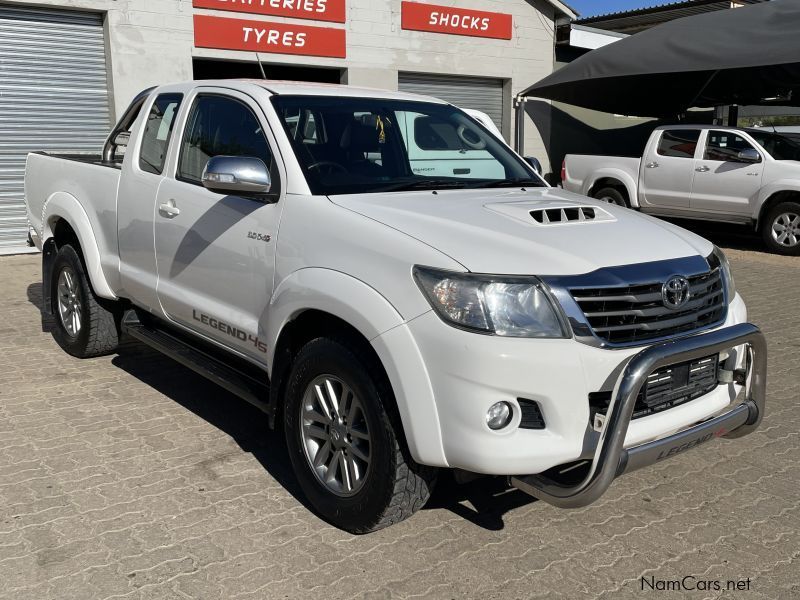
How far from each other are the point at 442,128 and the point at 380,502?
7.87 feet

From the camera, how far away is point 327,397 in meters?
3.36

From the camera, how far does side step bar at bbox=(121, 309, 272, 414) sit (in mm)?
3844

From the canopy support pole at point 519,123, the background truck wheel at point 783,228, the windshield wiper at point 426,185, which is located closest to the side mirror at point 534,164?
the windshield wiper at point 426,185

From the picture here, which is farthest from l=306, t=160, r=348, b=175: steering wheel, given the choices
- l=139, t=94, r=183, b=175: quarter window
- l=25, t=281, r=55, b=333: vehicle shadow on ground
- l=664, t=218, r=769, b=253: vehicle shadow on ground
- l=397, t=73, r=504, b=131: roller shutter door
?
Result: l=397, t=73, r=504, b=131: roller shutter door

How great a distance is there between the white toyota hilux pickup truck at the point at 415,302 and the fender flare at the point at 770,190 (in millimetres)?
7907

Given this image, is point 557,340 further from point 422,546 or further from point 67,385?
point 67,385

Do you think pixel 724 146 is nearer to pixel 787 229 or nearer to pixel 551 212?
pixel 787 229

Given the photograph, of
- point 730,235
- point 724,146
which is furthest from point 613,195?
point 730,235

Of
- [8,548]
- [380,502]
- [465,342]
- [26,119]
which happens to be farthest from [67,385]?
[26,119]

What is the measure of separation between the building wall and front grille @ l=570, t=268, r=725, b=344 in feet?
32.2

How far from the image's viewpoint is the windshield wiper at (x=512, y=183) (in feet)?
13.4

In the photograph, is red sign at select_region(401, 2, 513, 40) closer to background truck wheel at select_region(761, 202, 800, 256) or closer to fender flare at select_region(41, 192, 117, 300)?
background truck wheel at select_region(761, 202, 800, 256)

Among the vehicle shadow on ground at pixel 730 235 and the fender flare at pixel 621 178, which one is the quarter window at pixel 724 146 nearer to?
the vehicle shadow on ground at pixel 730 235

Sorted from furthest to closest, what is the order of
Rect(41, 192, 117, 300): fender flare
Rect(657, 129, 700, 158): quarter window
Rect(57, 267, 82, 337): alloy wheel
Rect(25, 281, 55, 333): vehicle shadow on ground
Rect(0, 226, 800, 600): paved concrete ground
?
Rect(657, 129, 700, 158): quarter window → Rect(25, 281, 55, 333): vehicle shadow on ground → Rect(57, 267, 82, 337): alloy wheel → Rect(41, 192, 117, 300): fender flare → Rect(0, 226, 800, 600): paved concrete ground
